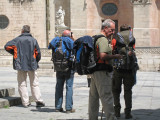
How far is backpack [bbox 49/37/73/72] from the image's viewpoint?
838 cm

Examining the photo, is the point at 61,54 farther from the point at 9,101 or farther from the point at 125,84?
the point at 9,101

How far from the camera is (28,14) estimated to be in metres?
30.2

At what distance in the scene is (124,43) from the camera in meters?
7.71

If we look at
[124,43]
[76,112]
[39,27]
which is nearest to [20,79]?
[76,112]

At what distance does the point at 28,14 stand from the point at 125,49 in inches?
915

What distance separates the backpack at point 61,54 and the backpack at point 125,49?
1.17m

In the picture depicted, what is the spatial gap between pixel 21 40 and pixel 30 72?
0.73 metres

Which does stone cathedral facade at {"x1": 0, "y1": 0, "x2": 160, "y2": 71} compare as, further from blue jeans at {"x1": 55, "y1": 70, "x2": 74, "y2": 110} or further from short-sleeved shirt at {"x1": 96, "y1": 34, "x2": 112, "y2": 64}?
short-sleeved shirt at {"x1": 96, "y1": 34, "x2": 112, "y2": 64}

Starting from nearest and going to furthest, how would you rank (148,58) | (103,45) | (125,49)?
(103,45)
(125,49)
(148,58)

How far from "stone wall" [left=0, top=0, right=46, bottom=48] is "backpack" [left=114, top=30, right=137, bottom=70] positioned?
→ 22.9 m

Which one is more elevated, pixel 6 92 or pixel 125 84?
pixel 125 84

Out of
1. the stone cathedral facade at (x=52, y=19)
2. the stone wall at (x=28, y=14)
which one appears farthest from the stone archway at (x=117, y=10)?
the stone wall at (x=28, y=14)

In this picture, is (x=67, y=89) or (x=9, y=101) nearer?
(x=67, y=89)

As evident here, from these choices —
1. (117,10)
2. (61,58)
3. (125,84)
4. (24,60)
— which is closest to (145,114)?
(125,84)
